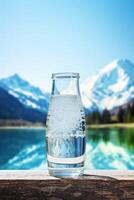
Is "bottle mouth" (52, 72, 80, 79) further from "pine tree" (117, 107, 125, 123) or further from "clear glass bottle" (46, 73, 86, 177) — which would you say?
"pine tree" (117, 107, 125, 123)

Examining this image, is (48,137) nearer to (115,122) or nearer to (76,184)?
(76,184)

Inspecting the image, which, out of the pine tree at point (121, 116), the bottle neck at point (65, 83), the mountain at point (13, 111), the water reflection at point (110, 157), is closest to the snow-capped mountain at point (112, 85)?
the mountain at point (13, 111)

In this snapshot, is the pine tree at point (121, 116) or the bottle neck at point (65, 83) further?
the pine tree at point (121, 116)

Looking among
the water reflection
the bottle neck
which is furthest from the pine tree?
the bottle neck

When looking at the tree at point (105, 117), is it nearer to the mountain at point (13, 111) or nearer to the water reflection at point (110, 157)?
the water reflection at point (110, 157)

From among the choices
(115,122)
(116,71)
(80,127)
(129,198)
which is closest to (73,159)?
(80,127)

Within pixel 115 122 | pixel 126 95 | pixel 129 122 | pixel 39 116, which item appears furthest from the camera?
pixel 126 95
